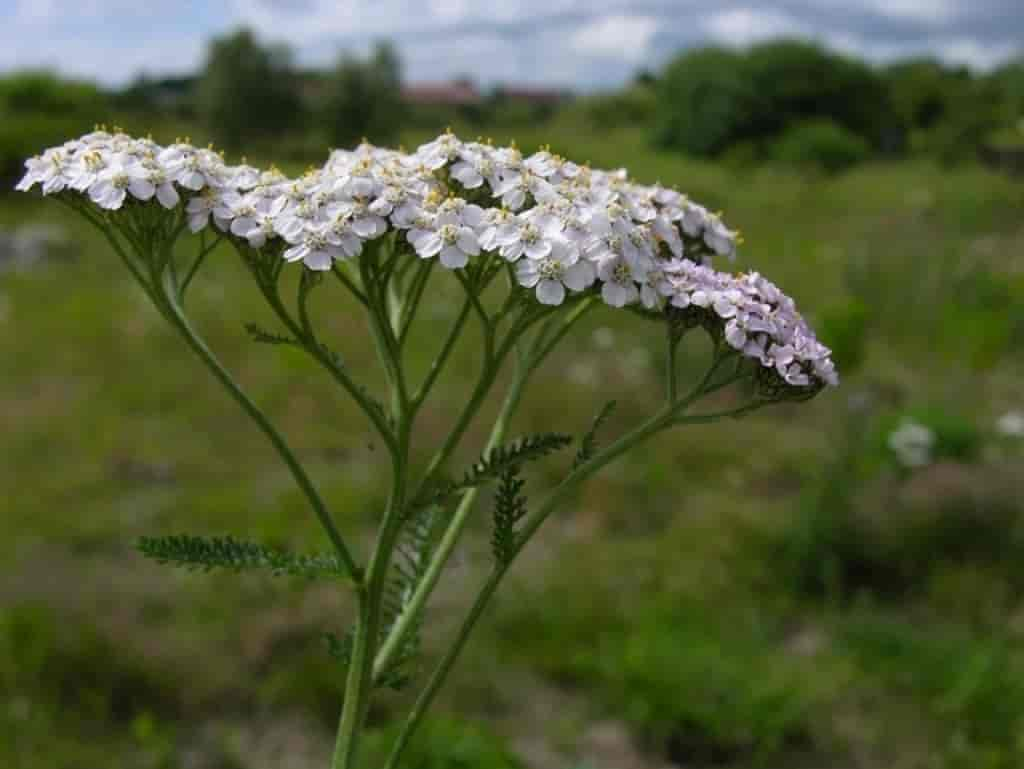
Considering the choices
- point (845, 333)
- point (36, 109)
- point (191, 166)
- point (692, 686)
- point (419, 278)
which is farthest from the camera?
point (36, 109)

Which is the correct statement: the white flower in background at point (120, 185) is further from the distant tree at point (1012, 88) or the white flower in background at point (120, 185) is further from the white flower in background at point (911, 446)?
the distant tree at point (1012, 88)

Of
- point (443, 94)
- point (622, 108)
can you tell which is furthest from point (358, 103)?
point (622, 108)

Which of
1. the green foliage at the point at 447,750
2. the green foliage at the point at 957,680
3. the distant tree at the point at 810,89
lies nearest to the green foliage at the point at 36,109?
the distant tree at the point at 810,89

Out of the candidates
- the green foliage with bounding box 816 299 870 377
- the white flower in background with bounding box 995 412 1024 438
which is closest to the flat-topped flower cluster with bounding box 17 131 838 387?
the white flower in background with bounding box 995 412 1024 438

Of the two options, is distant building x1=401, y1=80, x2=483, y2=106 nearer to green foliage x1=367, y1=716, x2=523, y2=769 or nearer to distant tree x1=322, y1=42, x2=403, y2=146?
distant tree x1=322, y1=42, x2=403, y2=146

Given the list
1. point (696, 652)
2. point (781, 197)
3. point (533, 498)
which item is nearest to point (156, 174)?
point (696, 652)

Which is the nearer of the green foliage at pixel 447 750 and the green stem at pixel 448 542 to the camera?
the green stem at pixel 448 542

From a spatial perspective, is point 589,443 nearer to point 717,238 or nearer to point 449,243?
point 449,243
